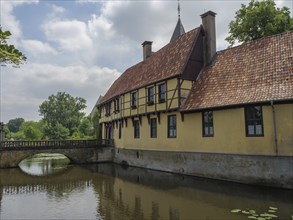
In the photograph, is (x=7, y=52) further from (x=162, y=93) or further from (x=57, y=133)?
(x=57, y=133)

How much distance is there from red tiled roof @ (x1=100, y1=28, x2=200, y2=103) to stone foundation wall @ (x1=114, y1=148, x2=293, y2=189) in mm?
5721

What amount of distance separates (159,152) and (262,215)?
12.0 metres

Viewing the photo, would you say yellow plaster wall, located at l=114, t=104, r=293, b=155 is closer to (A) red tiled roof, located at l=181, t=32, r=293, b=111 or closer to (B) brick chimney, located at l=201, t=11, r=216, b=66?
(A) red tiled roof, located at l=181, t=32, r=293, b=111

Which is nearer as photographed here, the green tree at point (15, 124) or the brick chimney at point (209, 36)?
the brick chimney at point (209, 36)

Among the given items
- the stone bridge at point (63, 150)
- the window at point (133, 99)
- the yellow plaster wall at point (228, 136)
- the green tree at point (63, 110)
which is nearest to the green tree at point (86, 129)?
the green tree at point (63, 110)

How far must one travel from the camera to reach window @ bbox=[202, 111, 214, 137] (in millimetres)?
16875

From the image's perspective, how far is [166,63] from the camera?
22.0 meters

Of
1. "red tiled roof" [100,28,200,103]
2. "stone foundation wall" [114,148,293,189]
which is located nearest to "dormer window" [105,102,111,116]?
"red tiled roof" [100,28,200,103]

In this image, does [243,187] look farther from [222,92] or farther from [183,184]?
[222,92]

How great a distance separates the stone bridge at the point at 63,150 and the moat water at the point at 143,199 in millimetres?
6864

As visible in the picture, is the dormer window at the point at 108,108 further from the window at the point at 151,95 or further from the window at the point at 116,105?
the window at the point at 151,95

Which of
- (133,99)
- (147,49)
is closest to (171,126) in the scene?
(133,99)

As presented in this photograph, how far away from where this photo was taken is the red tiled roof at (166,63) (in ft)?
65.3

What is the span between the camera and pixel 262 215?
365 inches
